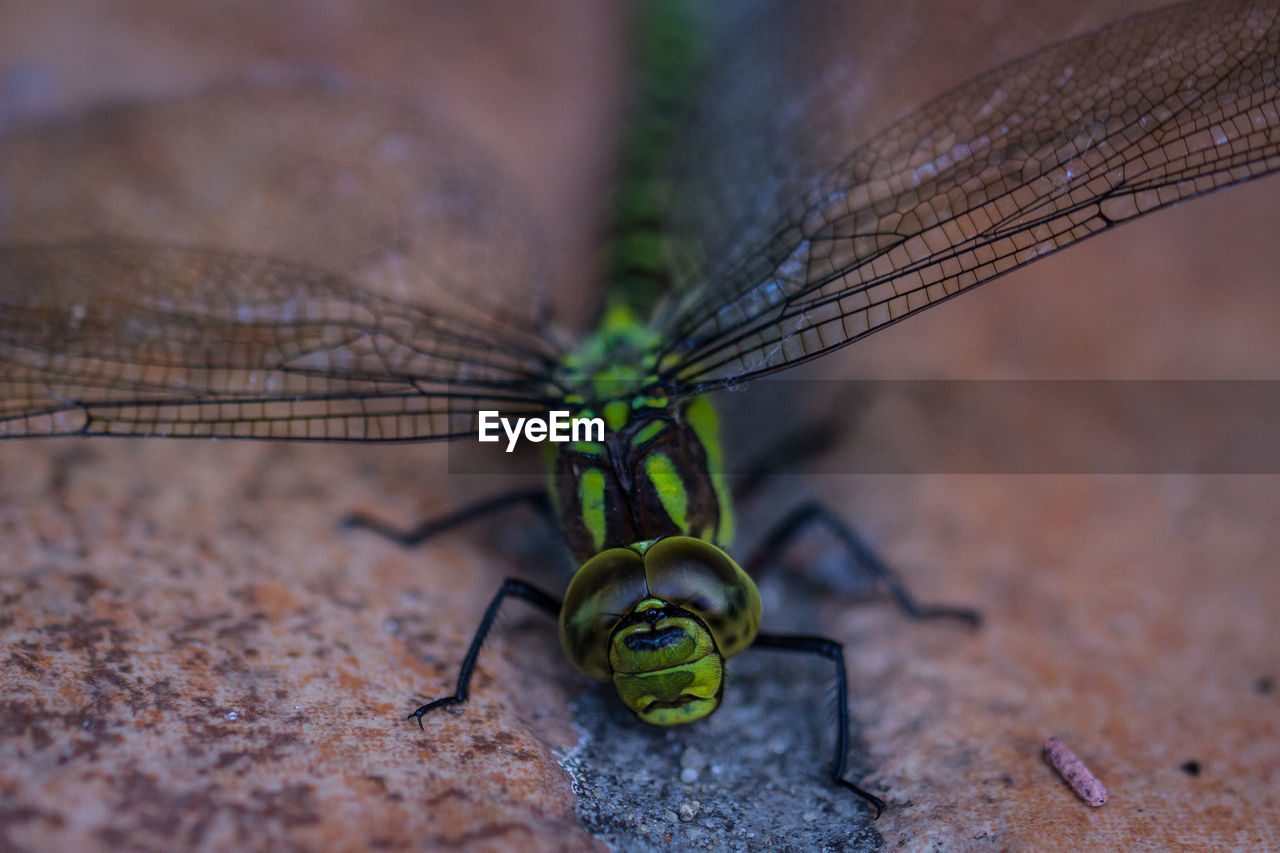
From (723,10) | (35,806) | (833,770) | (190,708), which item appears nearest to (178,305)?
(190,708)

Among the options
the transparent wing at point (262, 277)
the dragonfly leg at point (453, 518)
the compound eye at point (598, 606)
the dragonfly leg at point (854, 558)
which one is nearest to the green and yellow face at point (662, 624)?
the compound eye at point (598, 606)

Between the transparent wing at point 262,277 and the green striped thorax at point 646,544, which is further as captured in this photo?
the transparent wing at point 262,277

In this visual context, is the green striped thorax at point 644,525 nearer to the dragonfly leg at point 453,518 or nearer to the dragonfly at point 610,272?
the dragonfly at point 610,272

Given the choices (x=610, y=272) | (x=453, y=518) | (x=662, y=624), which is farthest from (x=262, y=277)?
(x=662, y=624)

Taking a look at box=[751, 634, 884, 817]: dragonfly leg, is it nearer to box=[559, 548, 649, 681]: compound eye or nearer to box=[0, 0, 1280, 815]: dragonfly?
box=[0, 0, 1280, 815]: dragonfly

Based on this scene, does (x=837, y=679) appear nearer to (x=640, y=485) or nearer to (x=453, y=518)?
(x=640, y=485)

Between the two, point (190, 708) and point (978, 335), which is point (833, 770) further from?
point (978, 335)
